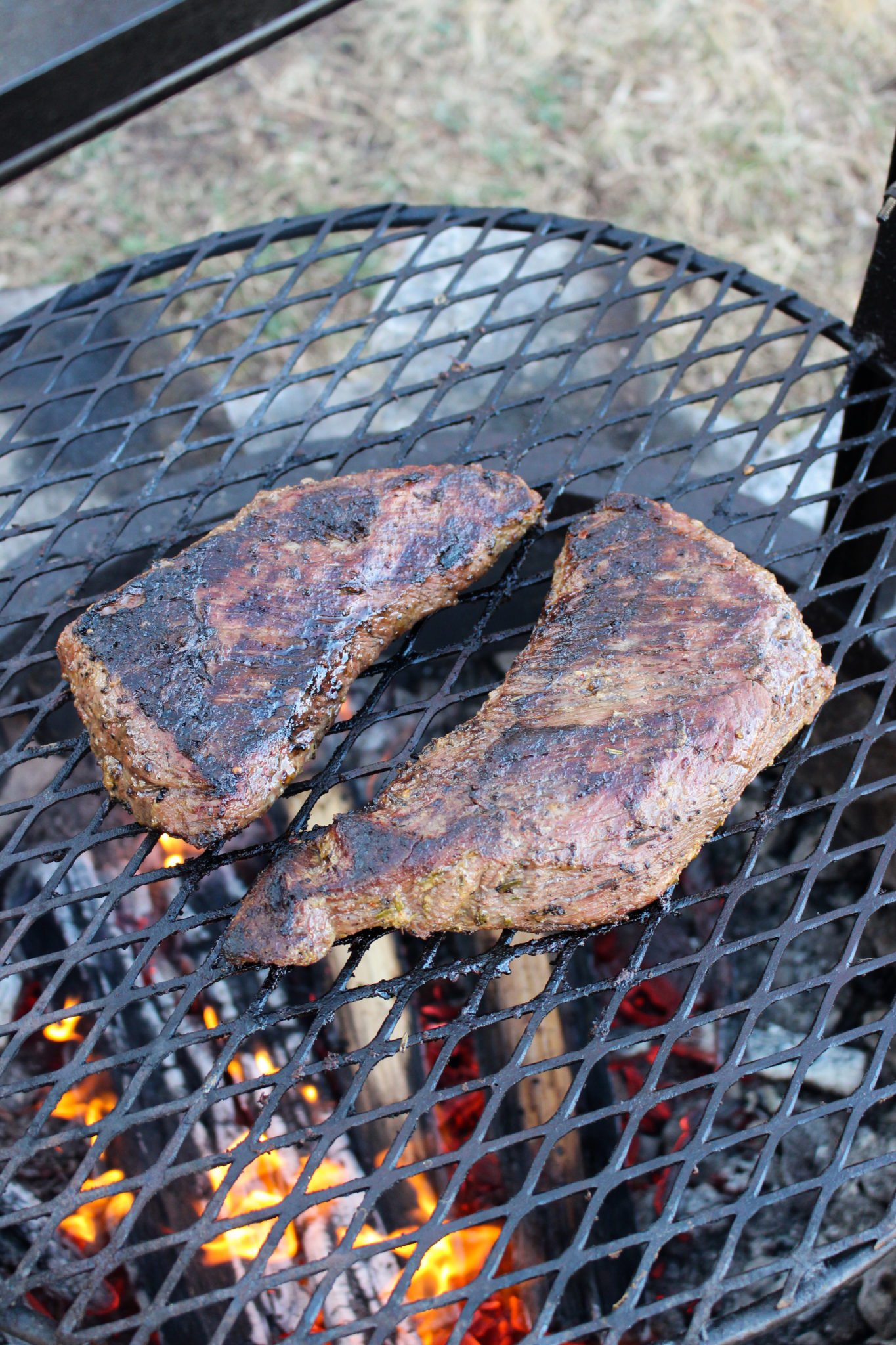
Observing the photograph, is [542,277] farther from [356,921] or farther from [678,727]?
[356,921]

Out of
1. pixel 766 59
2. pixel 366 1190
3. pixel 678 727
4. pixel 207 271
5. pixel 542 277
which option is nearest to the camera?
pixel 366 1190

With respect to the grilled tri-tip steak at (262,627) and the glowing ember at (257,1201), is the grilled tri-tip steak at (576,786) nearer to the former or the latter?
the grilled tri-tip steak at (262,627)

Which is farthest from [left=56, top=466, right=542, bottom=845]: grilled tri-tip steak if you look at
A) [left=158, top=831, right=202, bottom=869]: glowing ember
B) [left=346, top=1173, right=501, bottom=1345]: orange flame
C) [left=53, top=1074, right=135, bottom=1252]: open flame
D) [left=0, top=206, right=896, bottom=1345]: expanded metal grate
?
[left=346, top=1173, right=501, bottom=1345]: orange flame

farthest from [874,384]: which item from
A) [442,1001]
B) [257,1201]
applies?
[257,1201]

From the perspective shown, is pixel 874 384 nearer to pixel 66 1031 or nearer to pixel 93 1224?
pixel 66 1031

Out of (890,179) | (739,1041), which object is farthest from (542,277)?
(739,1041)

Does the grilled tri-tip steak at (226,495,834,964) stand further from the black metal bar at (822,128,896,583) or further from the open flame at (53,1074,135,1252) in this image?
the open flame at (53,1074,135,1252)
